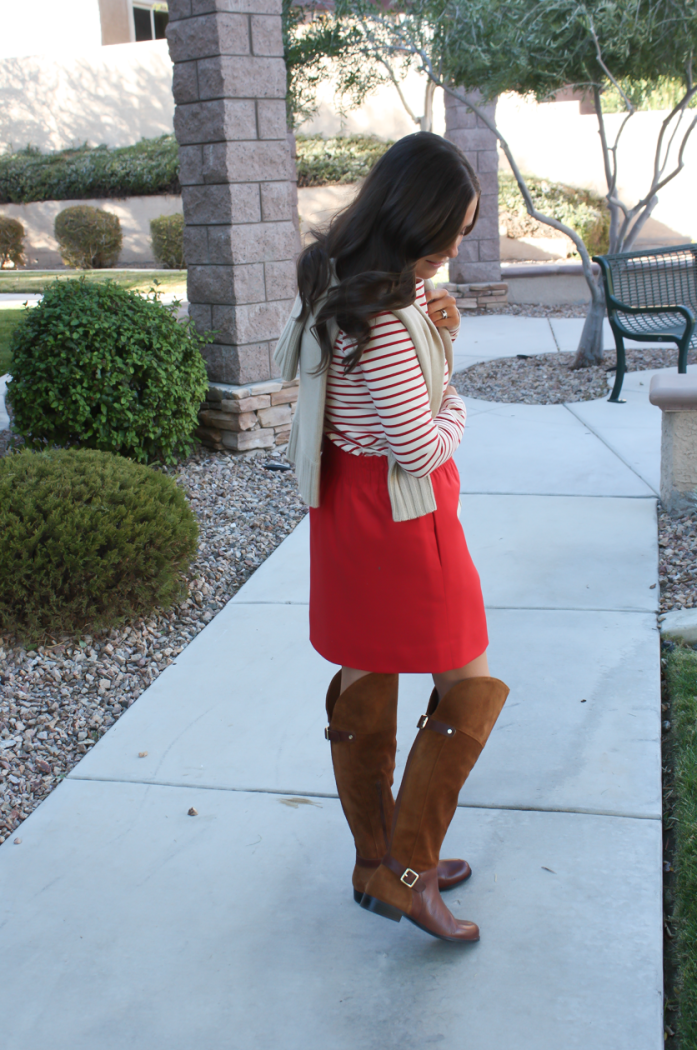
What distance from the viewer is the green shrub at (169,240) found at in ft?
58.4

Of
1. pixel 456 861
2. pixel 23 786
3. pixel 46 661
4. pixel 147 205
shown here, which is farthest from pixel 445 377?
pixel 147 205

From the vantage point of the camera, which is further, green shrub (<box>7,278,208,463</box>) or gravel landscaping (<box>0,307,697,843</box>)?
green shrub (<box>7,278,208,463</box>)

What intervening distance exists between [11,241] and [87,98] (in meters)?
5.22

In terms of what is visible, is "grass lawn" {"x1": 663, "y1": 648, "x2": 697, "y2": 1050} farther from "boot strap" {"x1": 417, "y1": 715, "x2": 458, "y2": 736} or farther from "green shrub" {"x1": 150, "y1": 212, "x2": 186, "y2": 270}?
"green shrub" {"x1": 150, "y1": 212, "x2": 186, "y2": 270}

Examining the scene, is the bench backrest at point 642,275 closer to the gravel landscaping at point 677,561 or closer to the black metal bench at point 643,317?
the black metal bench at point 643,317

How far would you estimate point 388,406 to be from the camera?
1.70 metres

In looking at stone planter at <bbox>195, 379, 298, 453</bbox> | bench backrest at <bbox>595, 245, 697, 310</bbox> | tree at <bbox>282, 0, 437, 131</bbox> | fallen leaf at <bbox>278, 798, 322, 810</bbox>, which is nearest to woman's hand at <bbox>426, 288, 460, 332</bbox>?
fallen leaf at <bbox>278, 798, 322, 810</bbox>

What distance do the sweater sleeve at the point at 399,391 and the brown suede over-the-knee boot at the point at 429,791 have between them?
0.55 metres

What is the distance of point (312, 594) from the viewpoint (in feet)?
6.88

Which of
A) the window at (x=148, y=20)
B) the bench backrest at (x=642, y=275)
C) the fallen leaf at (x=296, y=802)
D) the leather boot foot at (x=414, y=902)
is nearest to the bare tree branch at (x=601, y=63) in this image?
the bench backrest at (x=642, y=275)

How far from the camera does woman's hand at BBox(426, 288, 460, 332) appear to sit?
190cm

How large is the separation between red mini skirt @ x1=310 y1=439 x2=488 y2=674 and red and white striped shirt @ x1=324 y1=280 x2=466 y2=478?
0.06 meters

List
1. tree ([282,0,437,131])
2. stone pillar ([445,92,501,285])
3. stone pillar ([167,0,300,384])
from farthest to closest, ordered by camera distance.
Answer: stone pillar ([445,92,501,285]) < tree ([282,0,437,131]) < stone pillar ([167,0,300,384])

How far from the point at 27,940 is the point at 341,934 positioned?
2.55ft
